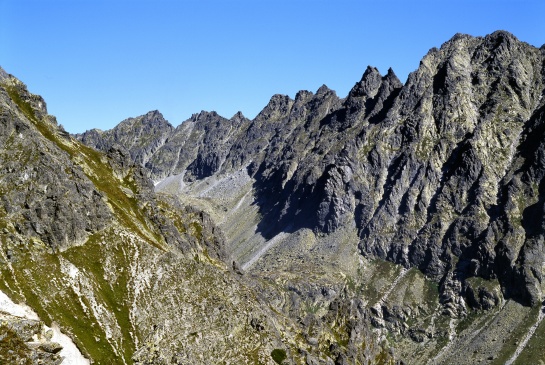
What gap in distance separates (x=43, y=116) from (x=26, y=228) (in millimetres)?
48516

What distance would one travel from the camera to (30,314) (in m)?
85.6

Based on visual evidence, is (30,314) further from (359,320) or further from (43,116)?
(359,320)

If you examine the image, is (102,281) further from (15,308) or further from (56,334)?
(15,308)

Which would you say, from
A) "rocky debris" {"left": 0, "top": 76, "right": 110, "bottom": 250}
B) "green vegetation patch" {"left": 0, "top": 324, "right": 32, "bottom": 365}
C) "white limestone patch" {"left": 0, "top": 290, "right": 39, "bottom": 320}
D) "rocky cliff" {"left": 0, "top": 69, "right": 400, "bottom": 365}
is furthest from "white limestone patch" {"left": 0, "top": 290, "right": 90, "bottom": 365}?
"rocky debris" {"left": 0, "top": 76, "right": 110, "bottom": 250}

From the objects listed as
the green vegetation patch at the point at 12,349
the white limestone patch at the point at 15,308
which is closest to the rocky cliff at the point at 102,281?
the white limestone patch at the point at 15,308

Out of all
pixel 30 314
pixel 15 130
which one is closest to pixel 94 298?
pixel 30 314

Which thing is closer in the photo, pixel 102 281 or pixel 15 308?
pixel 15 308

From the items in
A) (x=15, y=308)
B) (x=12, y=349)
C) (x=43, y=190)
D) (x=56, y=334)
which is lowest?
(x=12, y=349)

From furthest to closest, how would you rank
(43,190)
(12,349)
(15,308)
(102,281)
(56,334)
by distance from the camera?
(43,190) → (102,281) → (56,334) → (15,308) → (12,349)

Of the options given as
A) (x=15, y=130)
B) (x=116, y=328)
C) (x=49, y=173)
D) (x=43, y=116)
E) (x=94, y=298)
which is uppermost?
(x=43, y=116)

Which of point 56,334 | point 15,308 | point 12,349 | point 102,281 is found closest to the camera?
point 12,349

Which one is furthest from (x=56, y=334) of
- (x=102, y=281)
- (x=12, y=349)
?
(x=12, y=349)

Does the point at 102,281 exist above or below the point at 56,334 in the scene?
above

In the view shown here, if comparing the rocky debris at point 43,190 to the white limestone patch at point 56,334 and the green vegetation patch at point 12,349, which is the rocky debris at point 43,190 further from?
the green vegetation patch at point 12,349
